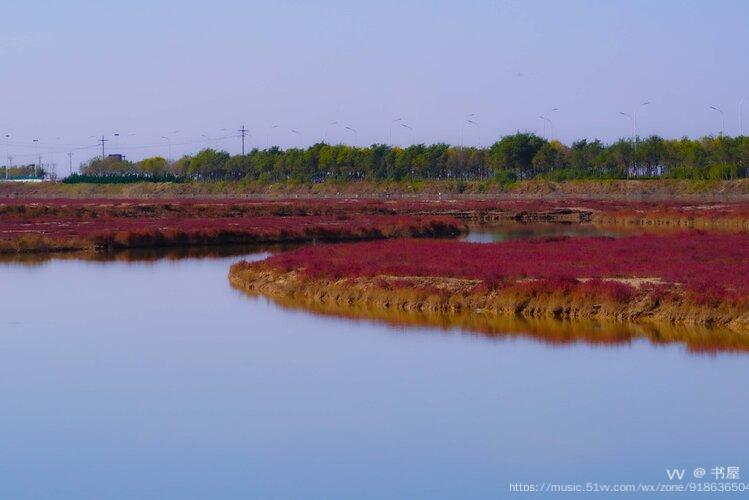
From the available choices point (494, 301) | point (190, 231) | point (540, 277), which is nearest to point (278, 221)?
point (190, 231)

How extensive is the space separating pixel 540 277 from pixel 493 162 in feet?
382

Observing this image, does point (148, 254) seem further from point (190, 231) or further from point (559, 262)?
point (559, 262)

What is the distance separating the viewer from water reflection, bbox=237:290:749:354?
81.2ft

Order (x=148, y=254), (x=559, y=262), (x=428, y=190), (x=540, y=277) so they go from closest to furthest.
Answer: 1. (x=540, y=277)
2. (x=559, y=262)
3. (x=148, y=254)
4. (x=428, y=190)

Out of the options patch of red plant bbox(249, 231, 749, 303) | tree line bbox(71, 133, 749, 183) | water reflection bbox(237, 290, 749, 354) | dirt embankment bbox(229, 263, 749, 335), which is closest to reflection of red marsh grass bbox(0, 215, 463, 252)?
patch of red plant bbox(249, 231, 749, 303)

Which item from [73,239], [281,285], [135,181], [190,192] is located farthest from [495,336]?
[135,181]

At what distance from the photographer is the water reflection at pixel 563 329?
81.2ft

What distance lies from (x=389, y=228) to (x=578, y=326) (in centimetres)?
3625

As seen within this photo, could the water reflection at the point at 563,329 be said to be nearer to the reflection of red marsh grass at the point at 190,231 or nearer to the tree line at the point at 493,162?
the reflection of red marsh grass at the point at 190,231

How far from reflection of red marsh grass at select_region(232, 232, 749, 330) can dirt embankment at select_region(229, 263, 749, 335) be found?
0.09ft

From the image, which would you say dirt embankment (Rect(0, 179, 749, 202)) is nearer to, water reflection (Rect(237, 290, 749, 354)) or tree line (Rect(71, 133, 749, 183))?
tree line (Rect(71, 133, 749, 183))

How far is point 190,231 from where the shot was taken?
59438 mm

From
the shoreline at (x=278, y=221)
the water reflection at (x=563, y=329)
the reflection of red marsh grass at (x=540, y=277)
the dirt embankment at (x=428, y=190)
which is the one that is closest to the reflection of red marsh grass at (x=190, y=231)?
the shoreline at (x=278, y=221)

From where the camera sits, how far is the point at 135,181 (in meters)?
168
